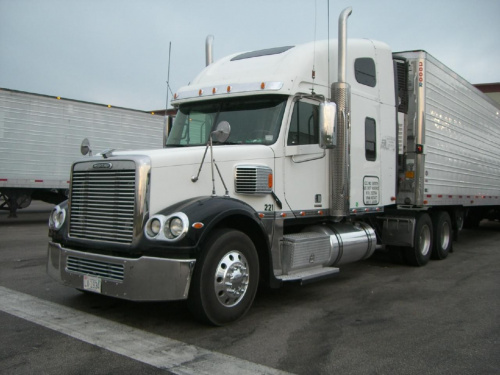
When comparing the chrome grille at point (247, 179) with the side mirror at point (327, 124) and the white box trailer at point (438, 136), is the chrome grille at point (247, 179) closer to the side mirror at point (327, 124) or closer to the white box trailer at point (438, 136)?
the side mirror at point (327, 124)

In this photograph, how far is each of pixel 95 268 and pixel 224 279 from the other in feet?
4.28

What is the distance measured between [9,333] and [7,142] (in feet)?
37.9

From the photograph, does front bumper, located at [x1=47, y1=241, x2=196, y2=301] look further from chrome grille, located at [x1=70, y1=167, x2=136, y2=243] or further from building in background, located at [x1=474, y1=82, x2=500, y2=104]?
building in background, located at [x1=474, y1=82, x2=500, y2=104]

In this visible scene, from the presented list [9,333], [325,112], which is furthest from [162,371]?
[325,112]

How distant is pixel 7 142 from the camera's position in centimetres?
1441

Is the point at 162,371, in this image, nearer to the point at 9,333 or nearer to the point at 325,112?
the point at 9,333

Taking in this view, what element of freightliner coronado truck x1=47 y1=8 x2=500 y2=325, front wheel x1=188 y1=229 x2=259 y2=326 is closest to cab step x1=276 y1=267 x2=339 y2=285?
freightliner coronado truck x1=47 y1=8 x2=500 y2=325

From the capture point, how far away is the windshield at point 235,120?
581cm

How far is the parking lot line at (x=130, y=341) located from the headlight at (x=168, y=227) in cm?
96

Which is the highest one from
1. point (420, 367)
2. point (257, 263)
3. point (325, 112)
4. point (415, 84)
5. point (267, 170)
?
point (415, 84)

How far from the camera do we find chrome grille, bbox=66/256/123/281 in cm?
455

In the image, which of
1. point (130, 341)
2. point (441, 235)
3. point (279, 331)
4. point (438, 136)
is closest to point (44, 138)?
point (438, 136)

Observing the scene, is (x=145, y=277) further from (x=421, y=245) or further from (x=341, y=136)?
(x=421, y=245)

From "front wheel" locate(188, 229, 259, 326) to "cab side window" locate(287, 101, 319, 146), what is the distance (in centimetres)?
163
